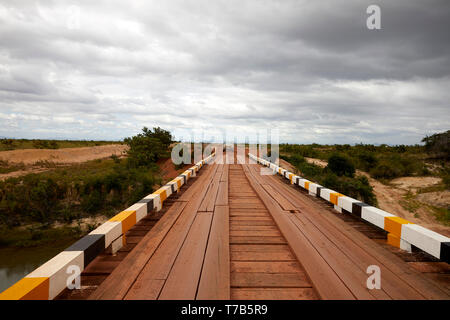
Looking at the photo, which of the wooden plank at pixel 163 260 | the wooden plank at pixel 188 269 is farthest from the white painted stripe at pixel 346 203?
the wooden plank at pixel 163 260

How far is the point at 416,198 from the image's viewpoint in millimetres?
15242

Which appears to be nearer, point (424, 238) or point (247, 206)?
point (424, 238)

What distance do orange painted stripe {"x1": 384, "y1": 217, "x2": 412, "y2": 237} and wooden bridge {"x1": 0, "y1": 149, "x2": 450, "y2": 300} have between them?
20 centimetres

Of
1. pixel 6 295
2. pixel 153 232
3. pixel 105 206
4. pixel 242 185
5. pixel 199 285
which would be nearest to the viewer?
pixel 6 295

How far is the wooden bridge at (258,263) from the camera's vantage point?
7.13 ft

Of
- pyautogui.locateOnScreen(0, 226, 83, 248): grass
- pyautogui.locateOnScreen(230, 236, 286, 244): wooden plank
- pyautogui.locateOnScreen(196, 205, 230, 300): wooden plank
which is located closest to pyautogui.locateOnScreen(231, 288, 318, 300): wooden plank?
pyautogui.locateOnScreen(196, 205, 230, 300): wooden plank

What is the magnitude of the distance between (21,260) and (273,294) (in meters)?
9.24

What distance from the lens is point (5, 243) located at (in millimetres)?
9016

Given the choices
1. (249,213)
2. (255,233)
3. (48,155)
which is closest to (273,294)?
(255,233)

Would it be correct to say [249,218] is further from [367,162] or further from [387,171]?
[367,162]

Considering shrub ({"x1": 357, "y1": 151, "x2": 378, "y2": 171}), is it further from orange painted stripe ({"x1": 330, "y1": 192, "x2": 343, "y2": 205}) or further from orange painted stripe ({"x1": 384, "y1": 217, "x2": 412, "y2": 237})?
orange painted stripe ({"x1": 384, "y1": 217, "x2": 412, "y2": 237})

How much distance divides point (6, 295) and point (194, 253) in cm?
164
